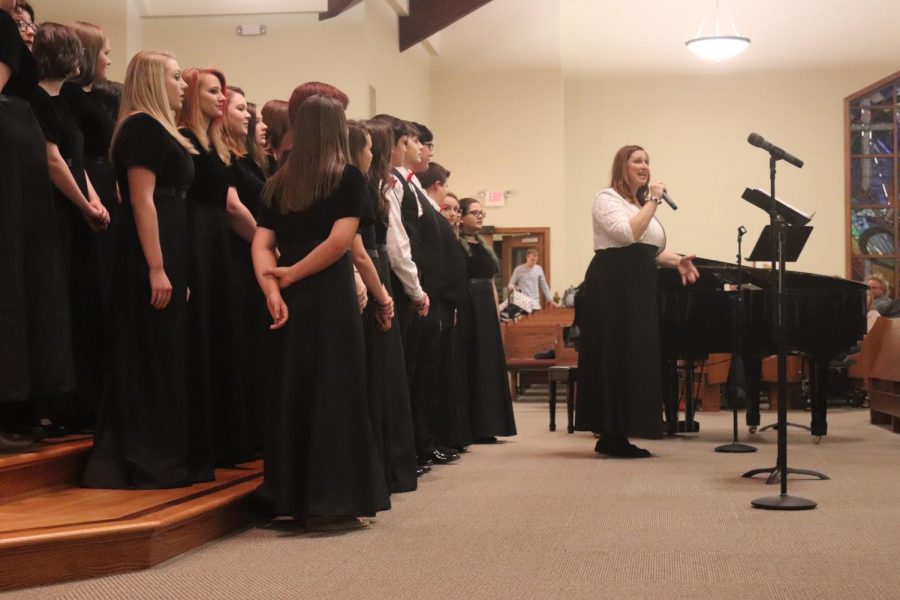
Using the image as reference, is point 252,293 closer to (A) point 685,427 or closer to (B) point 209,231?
(B) point 209,231

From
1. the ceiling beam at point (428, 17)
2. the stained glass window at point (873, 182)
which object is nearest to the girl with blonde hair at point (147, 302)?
the ceiling beam at point (428, 17)

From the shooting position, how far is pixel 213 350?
441 cm

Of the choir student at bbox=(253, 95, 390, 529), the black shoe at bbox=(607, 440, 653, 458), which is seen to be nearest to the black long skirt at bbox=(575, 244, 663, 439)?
the black shoe at bbox=(607, 440, 653, 458)

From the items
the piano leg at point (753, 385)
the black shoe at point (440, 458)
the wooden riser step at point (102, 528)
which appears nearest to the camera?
the wooden riser step at point (102, 528)

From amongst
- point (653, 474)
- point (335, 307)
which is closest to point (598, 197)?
point (653, 474)

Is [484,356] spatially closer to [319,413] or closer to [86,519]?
[319,413]

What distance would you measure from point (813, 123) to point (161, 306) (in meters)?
13.2

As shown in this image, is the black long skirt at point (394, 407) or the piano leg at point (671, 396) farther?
the piano leg at point (671, 396)

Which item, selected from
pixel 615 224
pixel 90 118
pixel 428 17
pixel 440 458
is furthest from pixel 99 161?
pixel 428 17

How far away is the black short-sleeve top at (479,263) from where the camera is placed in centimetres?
697

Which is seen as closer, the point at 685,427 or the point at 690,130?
the point at 685,427

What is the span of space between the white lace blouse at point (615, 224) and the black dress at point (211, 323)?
2259mm

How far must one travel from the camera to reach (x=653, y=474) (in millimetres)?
5641

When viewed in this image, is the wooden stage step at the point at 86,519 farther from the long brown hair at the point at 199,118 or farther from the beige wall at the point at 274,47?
the beige wall at the point at 274,47
